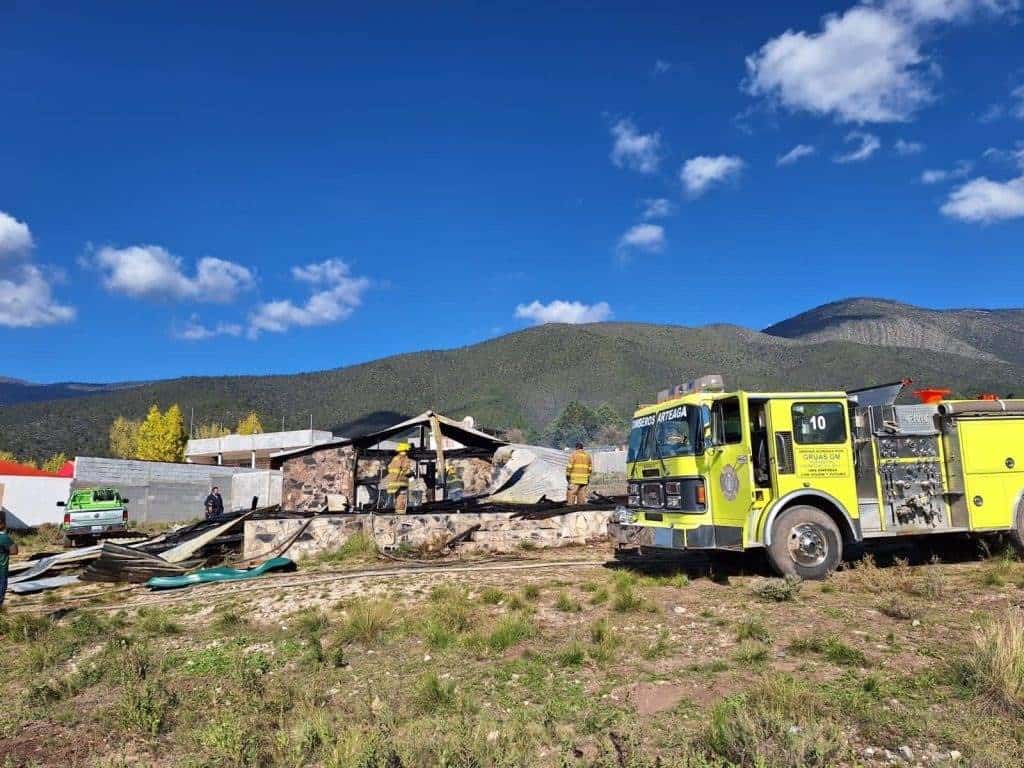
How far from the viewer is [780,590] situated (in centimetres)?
850

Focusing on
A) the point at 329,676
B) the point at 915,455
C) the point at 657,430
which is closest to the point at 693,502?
the point at 657,430

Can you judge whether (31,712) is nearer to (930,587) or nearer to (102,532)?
(930,587)

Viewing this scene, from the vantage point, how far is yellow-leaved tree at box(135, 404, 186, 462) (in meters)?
82.7

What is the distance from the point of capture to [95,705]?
6426 mm

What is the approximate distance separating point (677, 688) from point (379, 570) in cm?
784

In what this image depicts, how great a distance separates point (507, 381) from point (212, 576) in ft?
493

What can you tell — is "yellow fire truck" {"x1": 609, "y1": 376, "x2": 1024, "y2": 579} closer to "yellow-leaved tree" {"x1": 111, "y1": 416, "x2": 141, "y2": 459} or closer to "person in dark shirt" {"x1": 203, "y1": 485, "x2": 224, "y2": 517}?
"person in dark shirt" {"x1": 203, "y1": 485, "x2": 224, "y2": 517}

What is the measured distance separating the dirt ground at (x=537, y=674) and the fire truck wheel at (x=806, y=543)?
40 cm

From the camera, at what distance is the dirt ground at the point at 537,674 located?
4668mm

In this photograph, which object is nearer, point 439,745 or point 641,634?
point 439,745

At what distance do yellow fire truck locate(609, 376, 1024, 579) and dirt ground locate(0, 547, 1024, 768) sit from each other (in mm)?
641

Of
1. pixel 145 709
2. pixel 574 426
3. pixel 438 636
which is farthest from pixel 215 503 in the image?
pixel 574 426

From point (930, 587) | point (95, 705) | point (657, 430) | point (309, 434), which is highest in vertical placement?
point (309, 434)

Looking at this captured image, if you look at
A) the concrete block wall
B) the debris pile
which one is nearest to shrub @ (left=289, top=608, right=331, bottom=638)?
the debris pile
